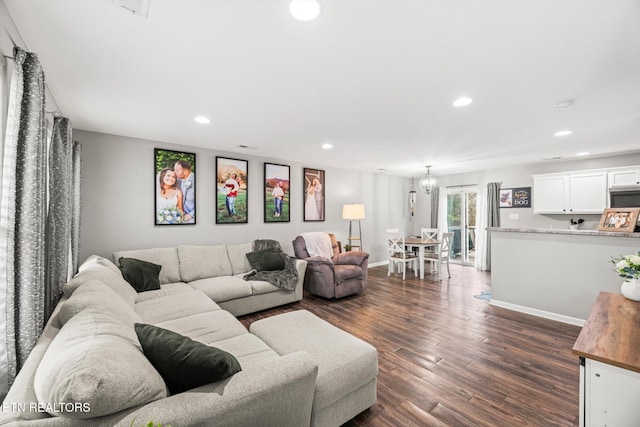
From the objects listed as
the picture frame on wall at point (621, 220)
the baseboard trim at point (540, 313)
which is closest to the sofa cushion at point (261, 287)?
the baseboard trim at point (540, 313)

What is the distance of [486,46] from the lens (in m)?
1.68

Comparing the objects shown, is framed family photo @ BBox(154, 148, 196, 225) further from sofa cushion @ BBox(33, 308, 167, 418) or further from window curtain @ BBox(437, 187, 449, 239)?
window curtain @ BBox(437, 187, 449, 239)

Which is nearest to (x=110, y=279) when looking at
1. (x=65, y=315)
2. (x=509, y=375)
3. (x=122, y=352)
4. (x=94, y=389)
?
(x=65, y=315)

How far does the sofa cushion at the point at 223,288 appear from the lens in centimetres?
331

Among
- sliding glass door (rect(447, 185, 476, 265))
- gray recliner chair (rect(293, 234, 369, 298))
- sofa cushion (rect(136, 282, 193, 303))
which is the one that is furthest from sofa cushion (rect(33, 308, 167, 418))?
sliding glass door (rect(447, 185, 476, 265))

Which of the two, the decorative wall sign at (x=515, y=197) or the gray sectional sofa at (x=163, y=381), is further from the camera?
the decorative wall sign at (x=515, y=197)

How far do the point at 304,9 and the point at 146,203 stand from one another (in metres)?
3.56

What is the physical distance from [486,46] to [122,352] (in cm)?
252

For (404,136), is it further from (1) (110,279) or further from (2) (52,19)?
(1) (110,279)

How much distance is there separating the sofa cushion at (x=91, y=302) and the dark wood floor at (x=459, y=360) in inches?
65.3

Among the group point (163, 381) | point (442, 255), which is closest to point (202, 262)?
point (163, 381)

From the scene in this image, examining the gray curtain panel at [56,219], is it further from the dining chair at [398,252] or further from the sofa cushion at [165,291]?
the dining chair at [398,252]

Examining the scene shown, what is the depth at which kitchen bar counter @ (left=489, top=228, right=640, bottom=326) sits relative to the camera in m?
3.13

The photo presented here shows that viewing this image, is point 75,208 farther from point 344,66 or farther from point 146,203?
point 344,66
